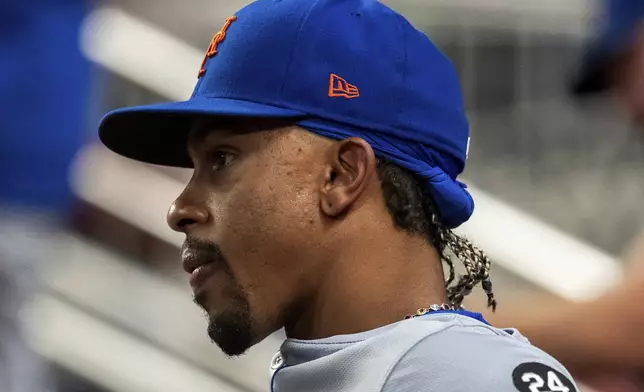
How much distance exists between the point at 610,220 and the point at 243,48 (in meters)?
4.08

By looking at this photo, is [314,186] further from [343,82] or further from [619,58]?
[619,58]

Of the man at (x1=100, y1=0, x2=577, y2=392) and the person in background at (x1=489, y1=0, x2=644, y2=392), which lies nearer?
the man at (x1=100, y1=0, x2=577, y2=392)

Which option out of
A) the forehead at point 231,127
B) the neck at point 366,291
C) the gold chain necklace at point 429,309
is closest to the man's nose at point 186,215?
the forehead at point 231,127

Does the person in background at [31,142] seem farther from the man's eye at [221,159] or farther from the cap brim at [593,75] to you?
the man's eye at [221,159]

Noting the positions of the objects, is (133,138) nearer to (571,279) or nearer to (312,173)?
(312,173)

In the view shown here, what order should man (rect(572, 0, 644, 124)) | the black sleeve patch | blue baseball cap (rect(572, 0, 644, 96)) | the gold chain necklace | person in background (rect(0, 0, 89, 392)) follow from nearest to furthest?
the black sleeve patch → the gold chain necklace → man (rect(572, 0, 644, 124)) → blue baseball cap (rect(572, 0, 644, 96)) → person in background (rect(0, 0, 89, 392))

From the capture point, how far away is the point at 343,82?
6.15 feet

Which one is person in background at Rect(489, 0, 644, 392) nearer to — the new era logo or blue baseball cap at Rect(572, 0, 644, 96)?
blue baseball cap at Rect(572, 0, 644, 96)

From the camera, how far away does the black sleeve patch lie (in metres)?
1.63

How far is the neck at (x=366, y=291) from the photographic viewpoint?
1858mm

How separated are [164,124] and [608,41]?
1350 mm

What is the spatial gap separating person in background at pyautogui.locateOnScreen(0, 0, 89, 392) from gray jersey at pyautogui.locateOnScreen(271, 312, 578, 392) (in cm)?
236

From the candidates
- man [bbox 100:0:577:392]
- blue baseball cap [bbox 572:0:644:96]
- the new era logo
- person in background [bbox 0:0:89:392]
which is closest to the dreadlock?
man [bbox 100:0:577:392]

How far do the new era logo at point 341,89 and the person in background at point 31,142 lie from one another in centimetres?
231
